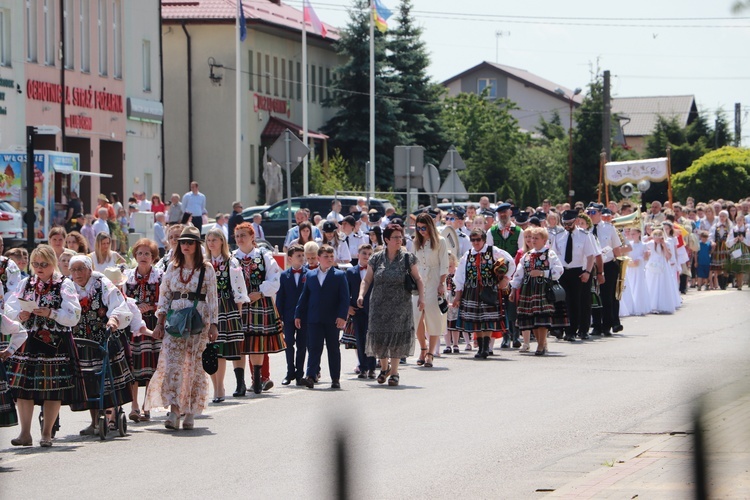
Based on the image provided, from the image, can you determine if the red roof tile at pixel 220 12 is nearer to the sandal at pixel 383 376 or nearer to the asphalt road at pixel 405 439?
the asphalt road at pixel 405 439

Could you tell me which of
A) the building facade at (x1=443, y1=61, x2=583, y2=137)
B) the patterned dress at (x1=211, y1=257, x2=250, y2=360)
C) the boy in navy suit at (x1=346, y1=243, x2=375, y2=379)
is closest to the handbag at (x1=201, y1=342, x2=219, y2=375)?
the patterned dress at (x1=211, y1=257, x2=250, y2=360)

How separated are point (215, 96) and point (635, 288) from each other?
35.0 meters

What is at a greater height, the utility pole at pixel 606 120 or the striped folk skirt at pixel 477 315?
the utility pole at pixel 606 120

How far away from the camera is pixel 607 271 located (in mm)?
21344

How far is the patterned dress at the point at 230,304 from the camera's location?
13.1m

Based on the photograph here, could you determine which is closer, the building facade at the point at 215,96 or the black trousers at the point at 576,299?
the black trousers at the point at 576,299

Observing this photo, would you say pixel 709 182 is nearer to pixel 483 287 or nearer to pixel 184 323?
pixel 483 287

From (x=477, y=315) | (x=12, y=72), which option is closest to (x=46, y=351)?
(x=477, y=315)

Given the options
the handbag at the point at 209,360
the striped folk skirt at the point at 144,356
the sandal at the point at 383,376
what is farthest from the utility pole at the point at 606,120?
the handbag at the point at 209,360

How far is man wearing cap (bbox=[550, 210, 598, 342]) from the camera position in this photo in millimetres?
19750

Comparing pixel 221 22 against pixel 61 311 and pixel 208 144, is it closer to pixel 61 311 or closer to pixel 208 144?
pixel 208 144

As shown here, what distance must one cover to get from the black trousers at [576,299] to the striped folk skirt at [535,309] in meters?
1.71

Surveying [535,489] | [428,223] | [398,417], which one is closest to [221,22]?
[428,223]

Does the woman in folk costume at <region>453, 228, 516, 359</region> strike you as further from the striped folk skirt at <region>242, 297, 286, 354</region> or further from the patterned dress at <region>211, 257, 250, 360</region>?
the patterned dress at <region>211, 257, 250, 360</region>
